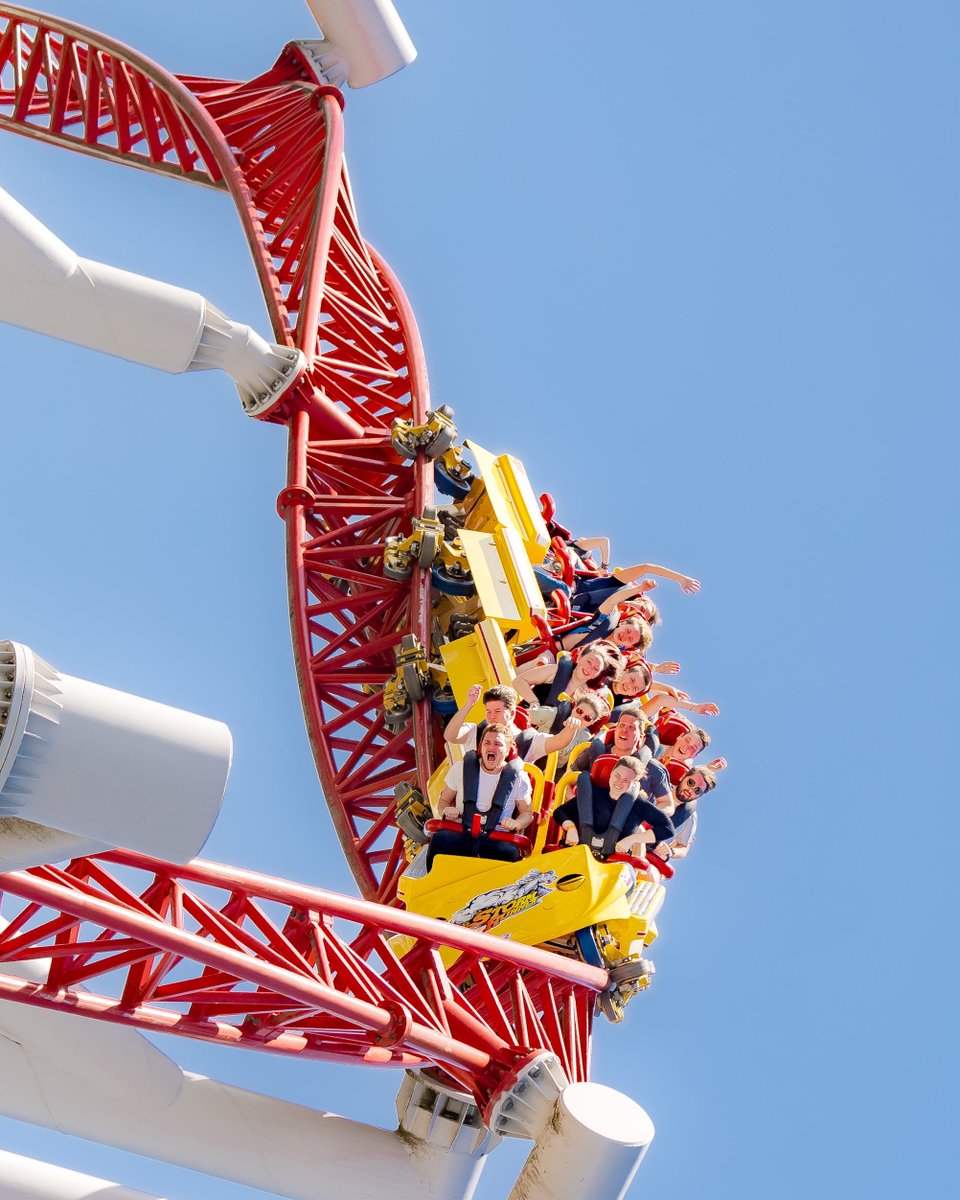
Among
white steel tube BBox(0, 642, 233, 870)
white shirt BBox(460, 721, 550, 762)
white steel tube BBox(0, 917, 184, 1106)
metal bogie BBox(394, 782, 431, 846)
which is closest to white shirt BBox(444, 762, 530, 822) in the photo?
white shirt BBox(460, 721, 550, 762)

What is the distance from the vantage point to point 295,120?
1825cm

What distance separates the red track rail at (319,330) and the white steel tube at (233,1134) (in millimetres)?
3896

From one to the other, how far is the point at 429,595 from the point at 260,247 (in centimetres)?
453

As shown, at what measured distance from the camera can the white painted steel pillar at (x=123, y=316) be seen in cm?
848

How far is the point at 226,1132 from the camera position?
8484mm

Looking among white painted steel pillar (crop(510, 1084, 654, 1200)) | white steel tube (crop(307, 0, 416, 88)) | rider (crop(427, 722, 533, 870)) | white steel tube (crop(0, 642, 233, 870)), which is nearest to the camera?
white steel tube (crop(0, 642, 233, 870))

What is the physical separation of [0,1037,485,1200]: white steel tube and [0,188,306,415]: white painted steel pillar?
350 cm

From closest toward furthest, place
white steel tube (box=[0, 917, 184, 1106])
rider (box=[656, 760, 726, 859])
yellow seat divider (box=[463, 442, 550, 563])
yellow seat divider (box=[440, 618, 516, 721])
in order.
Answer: white steel tube (box=[0, 917, 184, 1106])
rider (box=[656, 760, 726, 859])
yellow seat divider (box=[440, 618, 516, 721])
yellow seat divider (box=[463, 442, 550, 563])

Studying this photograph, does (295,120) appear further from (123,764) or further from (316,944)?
(123,764)

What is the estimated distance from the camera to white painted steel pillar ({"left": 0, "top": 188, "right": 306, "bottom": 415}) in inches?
334

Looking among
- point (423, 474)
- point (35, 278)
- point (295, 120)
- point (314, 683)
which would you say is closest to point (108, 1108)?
point (35, 278)

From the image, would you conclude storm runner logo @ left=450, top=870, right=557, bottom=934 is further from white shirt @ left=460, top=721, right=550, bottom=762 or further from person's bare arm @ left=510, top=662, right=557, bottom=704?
person's bare arm @ left=510, top=662, right=557, bottom=704

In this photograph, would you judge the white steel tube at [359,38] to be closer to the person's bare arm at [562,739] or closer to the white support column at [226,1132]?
the person's bare arm at [562,739]

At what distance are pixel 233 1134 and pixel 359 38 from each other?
12948mm
